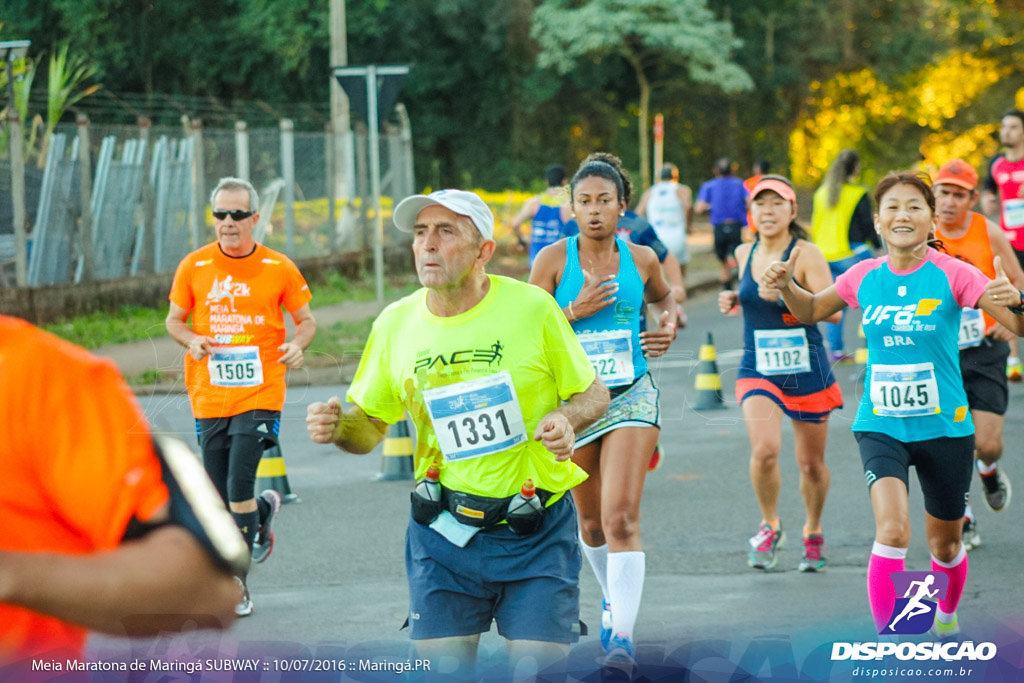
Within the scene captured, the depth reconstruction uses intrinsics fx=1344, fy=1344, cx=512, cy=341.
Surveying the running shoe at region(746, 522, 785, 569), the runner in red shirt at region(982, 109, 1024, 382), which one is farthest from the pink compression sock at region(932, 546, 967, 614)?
the runner in red shirt at region(982, 109, 1024, 382)

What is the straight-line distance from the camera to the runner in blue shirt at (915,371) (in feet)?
16.1

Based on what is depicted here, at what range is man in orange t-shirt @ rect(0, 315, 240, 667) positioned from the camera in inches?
64.3

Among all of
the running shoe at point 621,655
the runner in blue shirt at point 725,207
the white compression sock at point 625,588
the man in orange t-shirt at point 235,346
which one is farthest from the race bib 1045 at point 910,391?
the runner in blue shirt at point 725,207

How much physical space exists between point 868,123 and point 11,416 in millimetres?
45617

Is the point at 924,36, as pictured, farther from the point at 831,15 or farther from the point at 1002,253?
the point at 1002,253

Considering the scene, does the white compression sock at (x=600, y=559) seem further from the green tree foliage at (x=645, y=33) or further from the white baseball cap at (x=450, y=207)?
the green tree foliage at (x=645, y=33)

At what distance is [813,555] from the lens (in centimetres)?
662

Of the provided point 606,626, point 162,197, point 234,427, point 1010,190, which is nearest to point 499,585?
point 606,626

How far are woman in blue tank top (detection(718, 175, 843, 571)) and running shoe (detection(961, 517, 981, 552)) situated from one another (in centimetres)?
83

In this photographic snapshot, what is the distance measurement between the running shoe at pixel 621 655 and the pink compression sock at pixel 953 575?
4.05ft

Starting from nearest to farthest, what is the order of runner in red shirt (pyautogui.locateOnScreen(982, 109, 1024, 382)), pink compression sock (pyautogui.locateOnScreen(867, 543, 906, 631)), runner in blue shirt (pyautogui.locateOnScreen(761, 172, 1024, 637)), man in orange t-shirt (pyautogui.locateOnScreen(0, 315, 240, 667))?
man in orange t-shirt (pyautogui.locateOnScreen(0, 315, 240, 667)) < pink compression sock (pyautogui.locateOnScreen(867, 543, 906, 631)) < runner in blue shirt (pyautogui.locateOnScreen(761, 172, 1024, 637)) < runner in red shirt (pyautogui.locateOnScreen(982, 109, 1024, 382))

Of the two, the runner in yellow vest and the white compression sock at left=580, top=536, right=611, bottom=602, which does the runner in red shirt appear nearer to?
the runner in yellow vest

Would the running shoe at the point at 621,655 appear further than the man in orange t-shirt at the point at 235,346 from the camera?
No
